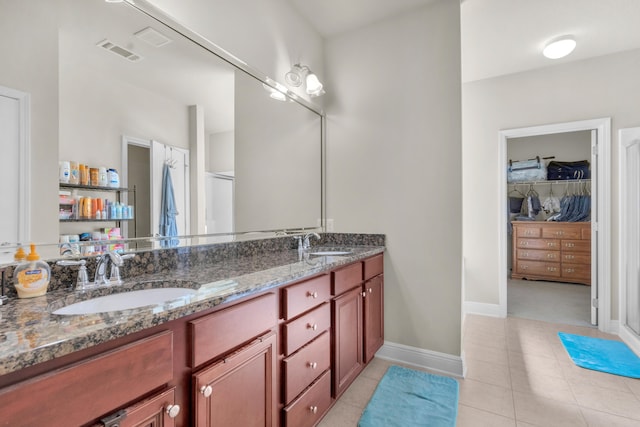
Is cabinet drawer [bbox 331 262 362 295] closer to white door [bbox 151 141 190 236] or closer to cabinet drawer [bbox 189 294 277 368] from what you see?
cabinet drawer [bbox 189 294 277 368]

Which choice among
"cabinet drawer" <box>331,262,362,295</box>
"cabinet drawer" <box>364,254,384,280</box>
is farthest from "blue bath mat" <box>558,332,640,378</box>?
"cabinet drawer" <box>331,262,362,295</box>

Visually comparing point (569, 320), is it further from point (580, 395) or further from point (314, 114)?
point (314, 114)

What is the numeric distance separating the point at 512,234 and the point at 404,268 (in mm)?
3862

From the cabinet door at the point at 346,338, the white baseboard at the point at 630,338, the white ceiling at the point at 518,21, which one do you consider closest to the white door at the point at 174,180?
the cabinet door at the point at 346,338

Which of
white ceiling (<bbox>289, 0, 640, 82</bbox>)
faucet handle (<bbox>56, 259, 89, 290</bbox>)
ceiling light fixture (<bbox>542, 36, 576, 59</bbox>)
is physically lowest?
faucet handle (<bbox>56, 259, 89, 290</bbox>)

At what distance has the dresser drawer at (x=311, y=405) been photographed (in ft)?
4.30

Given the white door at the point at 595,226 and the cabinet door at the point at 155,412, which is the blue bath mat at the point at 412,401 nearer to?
the cabinet door at the point at 155,412

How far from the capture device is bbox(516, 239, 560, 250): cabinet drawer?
478 cm

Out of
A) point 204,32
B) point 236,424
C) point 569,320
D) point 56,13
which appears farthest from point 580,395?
point 56,13

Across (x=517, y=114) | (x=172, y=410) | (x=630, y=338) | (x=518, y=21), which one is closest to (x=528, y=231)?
(x=517, y=114)

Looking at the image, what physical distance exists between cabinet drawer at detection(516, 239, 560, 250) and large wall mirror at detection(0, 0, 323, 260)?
4592 mm

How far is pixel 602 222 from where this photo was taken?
2.91 m

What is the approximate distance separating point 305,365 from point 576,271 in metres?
5.14

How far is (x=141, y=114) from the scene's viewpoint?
1.35 metres
